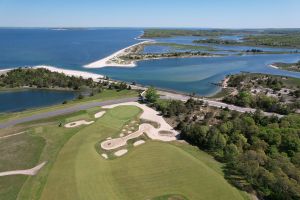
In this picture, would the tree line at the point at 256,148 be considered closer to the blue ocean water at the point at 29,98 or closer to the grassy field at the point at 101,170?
the grassy field at the point at 101,170

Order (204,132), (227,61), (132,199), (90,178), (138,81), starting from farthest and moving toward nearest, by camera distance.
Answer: (227,61)
(138,81)
(204,132)
(90,178)
(132,199)

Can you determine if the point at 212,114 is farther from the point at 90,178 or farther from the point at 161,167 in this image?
the point at 90,178

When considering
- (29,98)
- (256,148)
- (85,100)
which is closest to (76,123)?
(85,100)

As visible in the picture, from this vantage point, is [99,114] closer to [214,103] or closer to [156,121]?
[156,121]

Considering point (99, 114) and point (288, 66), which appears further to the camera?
point (288, 66)

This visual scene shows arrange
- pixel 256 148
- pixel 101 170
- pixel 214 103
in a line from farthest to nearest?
1. pixel 214 103
2. pixel 256 148
3. pixel 101 170

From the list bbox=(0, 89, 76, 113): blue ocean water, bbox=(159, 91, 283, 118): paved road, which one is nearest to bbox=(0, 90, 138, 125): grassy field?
bbox=(0, 89, 76, 113): blue ocean water

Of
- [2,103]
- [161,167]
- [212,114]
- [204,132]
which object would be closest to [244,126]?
[204,132]
